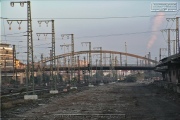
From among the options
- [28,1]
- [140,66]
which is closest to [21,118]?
[28,1]

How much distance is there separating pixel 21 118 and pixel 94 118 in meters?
5.26

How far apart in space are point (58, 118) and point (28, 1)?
72.1 ft

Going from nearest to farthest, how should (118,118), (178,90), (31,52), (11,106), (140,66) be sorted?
(118,118) → (11,106) → (31,52) → (178,90) → (140,66)

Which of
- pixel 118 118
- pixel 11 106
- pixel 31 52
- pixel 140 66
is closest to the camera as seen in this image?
pixel 118 118

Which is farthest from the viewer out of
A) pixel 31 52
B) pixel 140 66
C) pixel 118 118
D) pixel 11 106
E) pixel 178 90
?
pixel 140 66

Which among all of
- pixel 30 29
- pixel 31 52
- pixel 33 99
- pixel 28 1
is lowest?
pixel 33 99

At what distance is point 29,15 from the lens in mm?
40406

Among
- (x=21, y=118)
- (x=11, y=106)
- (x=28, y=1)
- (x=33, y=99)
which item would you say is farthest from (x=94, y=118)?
(x=28, y=1)

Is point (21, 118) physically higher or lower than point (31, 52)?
lower

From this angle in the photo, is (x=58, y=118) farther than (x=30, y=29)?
No

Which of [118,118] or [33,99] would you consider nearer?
[118,118]

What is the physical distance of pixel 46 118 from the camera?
22.7 meters

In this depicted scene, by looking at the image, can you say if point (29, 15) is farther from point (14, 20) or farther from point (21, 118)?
point (21, 118)

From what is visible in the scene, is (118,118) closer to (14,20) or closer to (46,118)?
(46,118)
